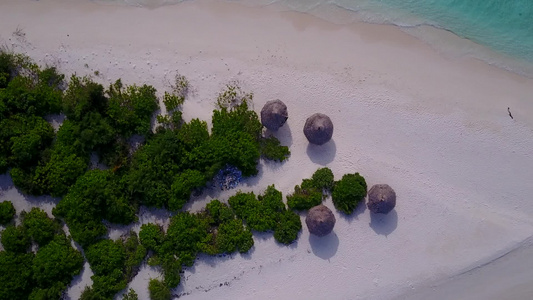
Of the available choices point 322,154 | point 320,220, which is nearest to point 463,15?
point 322,154

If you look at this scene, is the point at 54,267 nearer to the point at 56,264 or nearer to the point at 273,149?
the point at 56,264

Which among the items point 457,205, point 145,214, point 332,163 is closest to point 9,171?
point 145,214

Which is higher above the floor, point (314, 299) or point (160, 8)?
point (160, 8)

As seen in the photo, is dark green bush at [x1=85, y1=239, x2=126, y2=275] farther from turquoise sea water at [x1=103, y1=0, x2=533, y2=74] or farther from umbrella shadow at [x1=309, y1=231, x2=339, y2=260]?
turquoise sea water at [x1=103, y1=0, x2=533, y2=74]

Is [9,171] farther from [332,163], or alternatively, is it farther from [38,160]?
[332,163]

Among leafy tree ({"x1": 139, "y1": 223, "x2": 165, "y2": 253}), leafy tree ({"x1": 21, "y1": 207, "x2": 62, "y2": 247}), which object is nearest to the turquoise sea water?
leafy tree ({"x1": 139, "y1": 223, "x2": 165, "y2": 253})

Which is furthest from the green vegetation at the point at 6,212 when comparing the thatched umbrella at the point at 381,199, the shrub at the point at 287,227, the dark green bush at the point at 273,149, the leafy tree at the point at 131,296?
the thatched umbrella at the point at 381,199

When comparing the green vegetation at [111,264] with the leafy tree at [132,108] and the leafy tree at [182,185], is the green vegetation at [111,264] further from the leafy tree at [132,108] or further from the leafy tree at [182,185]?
the leafy tree at [132,108]
